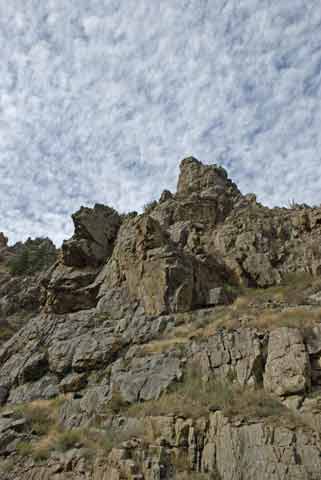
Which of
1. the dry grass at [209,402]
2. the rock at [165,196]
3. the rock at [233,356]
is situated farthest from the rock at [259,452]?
the rock at [165,196]

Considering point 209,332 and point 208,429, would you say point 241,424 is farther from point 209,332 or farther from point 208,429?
point 209,332

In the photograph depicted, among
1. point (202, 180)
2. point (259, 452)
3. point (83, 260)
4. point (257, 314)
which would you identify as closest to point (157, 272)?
point (257, 314)

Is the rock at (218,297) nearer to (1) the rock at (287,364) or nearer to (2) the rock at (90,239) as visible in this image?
(1) the rock at (287,364)

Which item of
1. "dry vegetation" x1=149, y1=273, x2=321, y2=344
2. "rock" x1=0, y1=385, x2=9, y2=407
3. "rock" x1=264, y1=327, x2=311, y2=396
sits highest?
"dry vegetation" x1=149, y1=273, x2=321, y2=344

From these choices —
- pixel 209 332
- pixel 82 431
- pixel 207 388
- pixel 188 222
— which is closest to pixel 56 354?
pixel 82 431

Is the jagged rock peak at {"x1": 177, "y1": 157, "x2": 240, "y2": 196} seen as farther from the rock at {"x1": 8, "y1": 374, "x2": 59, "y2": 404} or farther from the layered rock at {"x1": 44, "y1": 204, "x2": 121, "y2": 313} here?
the rock at {"x1": 8, "y1": 374, "x2": 59, "y2": 404}

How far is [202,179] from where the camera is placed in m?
37.2

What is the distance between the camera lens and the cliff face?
991 cm

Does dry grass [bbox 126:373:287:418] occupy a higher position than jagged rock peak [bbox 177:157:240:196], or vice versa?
jagged rock peak [bbox 177:157:240:196]

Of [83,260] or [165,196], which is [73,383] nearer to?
[83,260]

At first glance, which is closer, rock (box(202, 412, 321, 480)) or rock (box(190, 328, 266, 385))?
rock (box(202, 412, 321, 480))

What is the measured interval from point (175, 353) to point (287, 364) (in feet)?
16.9

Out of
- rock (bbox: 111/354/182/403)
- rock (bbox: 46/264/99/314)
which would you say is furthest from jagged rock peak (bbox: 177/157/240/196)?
rock (bbox: 111/354/182/403)

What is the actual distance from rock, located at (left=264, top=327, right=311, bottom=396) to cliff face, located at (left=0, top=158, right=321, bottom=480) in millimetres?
40
